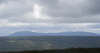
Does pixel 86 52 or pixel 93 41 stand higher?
pixel 93 41

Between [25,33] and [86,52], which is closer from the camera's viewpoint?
[25,33]

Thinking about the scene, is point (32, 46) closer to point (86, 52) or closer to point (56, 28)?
point (56, 28)

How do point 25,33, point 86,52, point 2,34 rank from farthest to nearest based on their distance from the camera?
point 86,52 < point 25,33 < point 2,34

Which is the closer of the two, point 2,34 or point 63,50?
point 2,34

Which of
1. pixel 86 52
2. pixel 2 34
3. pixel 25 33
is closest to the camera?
pixel 2 34

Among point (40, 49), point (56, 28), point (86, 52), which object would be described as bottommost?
point (86, 52)

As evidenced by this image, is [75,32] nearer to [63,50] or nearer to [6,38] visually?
Answer: [63,50]

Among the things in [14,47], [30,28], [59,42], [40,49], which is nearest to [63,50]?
[59,42]

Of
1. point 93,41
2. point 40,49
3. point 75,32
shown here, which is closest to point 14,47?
point 40,49

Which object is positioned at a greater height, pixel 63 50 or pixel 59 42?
pixel 59 42
